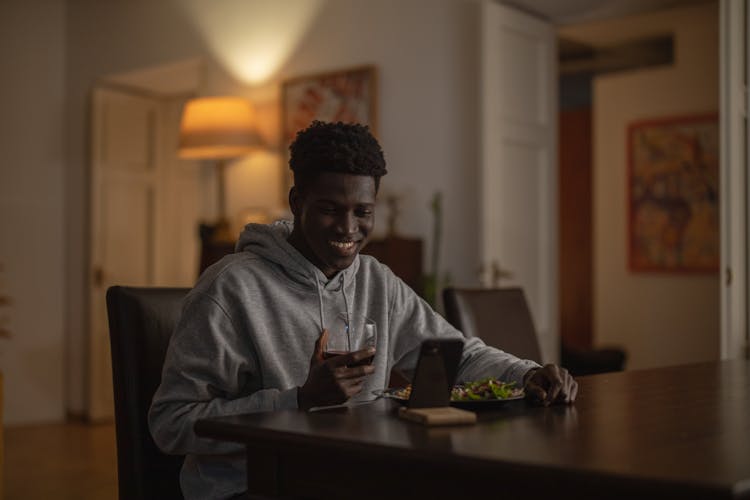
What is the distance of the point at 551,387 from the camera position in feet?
5.36

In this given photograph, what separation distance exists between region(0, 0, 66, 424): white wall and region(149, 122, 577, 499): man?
489 cm

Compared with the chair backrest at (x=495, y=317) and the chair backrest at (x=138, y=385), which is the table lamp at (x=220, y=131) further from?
the chair backrest at (x=138, y=385)

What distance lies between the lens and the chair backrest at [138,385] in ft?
5.68

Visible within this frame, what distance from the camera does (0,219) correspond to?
244 inches

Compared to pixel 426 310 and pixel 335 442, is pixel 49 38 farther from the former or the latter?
pixel 335 442

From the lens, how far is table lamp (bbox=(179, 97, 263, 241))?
5133 millimetres

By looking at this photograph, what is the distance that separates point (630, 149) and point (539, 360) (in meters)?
4.36

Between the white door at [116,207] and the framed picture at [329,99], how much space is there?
180 cm

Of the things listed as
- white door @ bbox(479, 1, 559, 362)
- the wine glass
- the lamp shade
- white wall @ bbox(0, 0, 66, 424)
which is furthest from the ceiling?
white wall @ bbox(0, 0, 66, 424)

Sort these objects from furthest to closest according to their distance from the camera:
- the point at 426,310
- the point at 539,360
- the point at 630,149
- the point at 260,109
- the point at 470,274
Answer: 1. the point at 630,149
2. the point at 260,109
3. the point at 470,274
4. the point at 539,360
5. the point at 426,310

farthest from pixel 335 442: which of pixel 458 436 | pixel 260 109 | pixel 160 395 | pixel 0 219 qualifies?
pixel 0 219

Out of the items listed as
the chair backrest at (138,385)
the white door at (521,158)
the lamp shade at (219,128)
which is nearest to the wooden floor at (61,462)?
the lamp shade at (219,128)


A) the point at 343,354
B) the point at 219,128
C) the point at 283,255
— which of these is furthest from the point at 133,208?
the point at 343,354

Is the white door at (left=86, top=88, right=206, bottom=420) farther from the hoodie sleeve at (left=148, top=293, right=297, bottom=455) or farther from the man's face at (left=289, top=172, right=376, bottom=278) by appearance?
the hoodie sleeve at (left=148, top=293, right=297, bottom=455)
